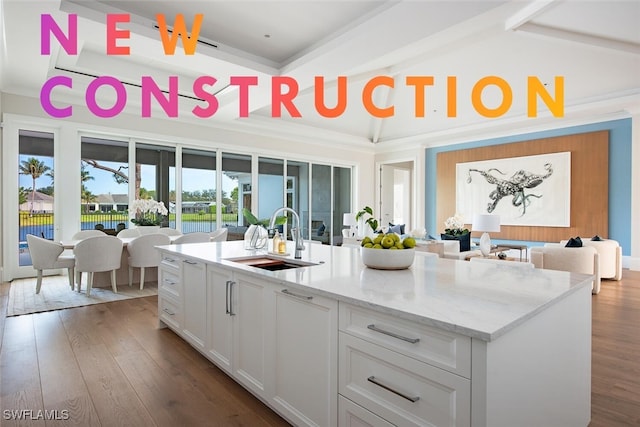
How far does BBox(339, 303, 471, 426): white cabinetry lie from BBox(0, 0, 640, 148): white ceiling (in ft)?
9.90

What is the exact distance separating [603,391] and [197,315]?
2718mm

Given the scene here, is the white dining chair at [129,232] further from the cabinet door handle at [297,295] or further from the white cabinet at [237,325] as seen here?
the cabinet door handle at [297,295]

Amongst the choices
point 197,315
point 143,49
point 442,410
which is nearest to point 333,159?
point 143,49

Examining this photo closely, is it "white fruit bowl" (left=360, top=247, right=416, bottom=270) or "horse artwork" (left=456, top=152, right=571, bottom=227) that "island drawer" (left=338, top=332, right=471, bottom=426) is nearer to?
"white fruit bowl" (left=360, top=247, right=416, bottom=270)

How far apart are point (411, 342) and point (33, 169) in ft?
21.6

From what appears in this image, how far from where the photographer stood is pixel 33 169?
562 centimetres

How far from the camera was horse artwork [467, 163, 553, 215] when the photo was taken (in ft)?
24.6

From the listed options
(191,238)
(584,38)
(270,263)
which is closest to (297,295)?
(270,263)

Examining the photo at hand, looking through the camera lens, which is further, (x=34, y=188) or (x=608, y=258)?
(x=34, y=188)

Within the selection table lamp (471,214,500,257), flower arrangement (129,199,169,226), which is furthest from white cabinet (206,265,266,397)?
table lamp (471,214,500,257)

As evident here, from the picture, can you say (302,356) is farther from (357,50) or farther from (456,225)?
(456,225)

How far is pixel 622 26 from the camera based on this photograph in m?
4.38

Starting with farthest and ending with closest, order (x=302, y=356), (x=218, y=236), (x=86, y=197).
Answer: (x=86, y=197) → (x=218, y=236) → (x=302, y=356)

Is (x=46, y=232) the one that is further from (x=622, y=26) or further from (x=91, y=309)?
(x=622, y=26)
